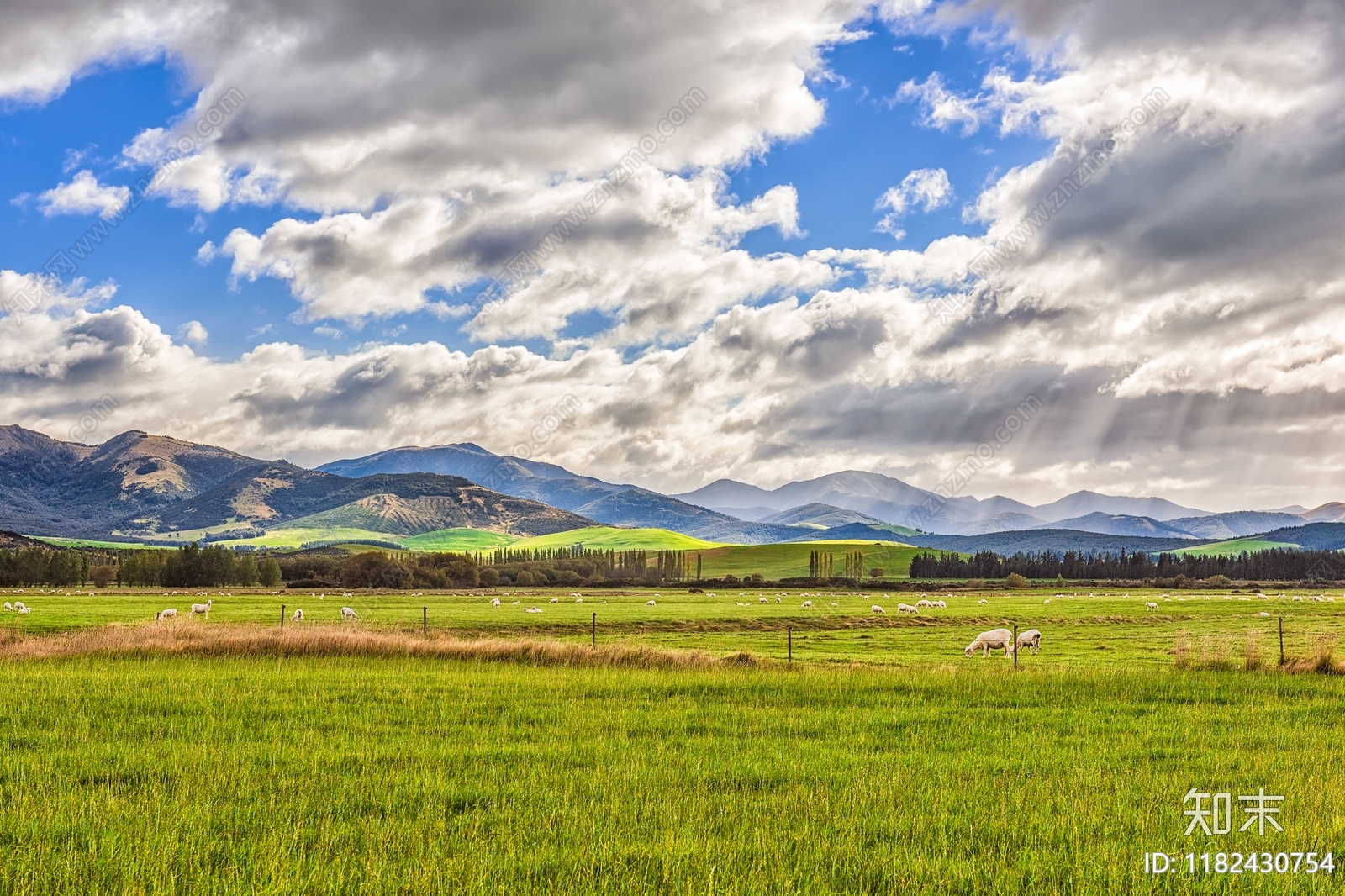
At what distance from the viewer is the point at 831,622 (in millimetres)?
66875

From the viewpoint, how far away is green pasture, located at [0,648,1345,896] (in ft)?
24.7

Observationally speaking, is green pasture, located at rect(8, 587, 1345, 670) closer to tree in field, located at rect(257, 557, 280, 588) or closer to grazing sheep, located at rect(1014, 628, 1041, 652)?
grazing sheep, located at rect(1014, 628, 1041, 652)

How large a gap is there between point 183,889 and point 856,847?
20.5ft

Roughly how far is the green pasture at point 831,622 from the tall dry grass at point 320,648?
3625 mm

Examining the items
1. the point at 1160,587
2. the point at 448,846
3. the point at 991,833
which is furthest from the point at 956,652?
the point at 1160,587

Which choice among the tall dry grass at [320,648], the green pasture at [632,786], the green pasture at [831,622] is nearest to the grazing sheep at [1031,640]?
the green pasture at [831,622]

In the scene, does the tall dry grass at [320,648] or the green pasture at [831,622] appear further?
the green pasture at [831,622]

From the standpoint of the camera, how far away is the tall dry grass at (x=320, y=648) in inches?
1053

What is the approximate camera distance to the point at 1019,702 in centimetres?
1959

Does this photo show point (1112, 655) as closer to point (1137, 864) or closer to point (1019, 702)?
point (1019, 702)

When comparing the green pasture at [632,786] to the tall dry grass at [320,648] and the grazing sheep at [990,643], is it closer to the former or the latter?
the tall dry grass at [320,648]

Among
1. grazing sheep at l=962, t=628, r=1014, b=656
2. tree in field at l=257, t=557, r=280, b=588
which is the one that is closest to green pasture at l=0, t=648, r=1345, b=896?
grazing sheep at l=962, t=628, r=1014, b=656

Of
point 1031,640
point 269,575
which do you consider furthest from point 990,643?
point 269,575

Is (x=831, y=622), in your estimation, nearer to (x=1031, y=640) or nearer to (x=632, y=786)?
(x=1031, y=640)
